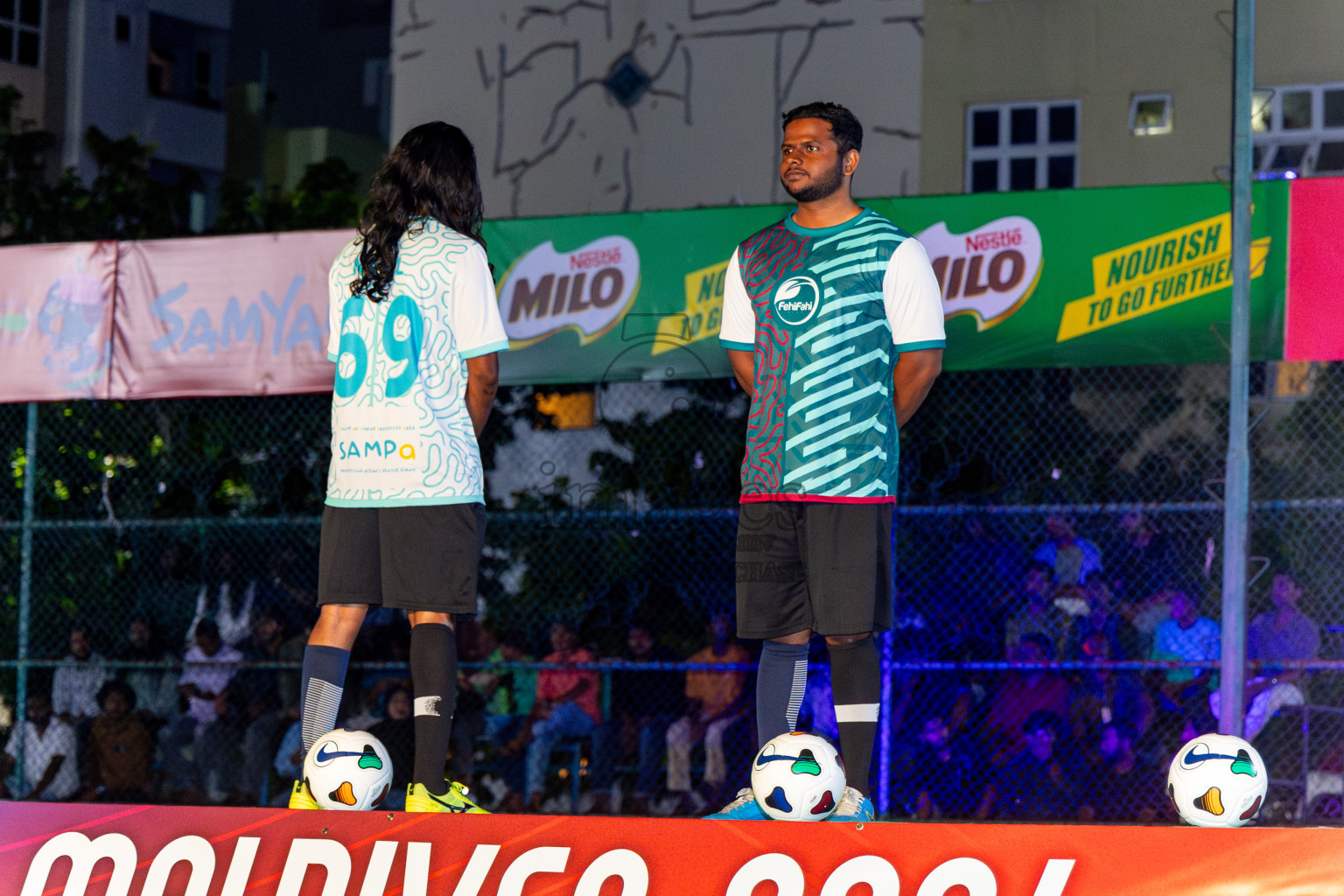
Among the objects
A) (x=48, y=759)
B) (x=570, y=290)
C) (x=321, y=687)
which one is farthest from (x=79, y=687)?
(x=321, y=687)

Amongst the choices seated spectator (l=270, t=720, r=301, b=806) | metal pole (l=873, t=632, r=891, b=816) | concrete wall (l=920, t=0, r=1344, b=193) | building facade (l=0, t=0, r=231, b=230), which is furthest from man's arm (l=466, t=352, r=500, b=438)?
building facade (l=0, t=0, r=231, b=230)

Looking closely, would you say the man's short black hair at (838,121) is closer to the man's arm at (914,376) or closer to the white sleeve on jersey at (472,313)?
the man's arm at (914,376)

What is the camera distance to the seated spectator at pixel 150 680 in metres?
8.70

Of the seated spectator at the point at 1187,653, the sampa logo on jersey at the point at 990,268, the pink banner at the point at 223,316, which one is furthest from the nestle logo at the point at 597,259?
the seated spectator at the point at 1187,653

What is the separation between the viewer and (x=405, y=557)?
13.4ft

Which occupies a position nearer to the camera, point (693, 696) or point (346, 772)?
point (346, 772)

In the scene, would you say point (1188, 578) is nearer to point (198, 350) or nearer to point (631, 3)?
point (198, 350)

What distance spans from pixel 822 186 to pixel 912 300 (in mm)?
391

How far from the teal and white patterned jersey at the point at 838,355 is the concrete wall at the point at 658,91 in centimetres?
860

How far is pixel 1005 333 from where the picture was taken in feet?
22.2

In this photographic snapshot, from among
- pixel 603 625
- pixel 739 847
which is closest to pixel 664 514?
pixel 603 625

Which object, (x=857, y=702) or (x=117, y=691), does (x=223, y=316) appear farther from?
(x=857, y=702)

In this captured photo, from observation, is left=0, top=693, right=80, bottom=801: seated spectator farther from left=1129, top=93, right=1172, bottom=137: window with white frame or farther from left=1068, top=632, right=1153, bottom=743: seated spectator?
left=1129, top=93, right=1172, bottom=137: window with white frame

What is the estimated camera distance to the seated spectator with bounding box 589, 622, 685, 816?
7.88 m
